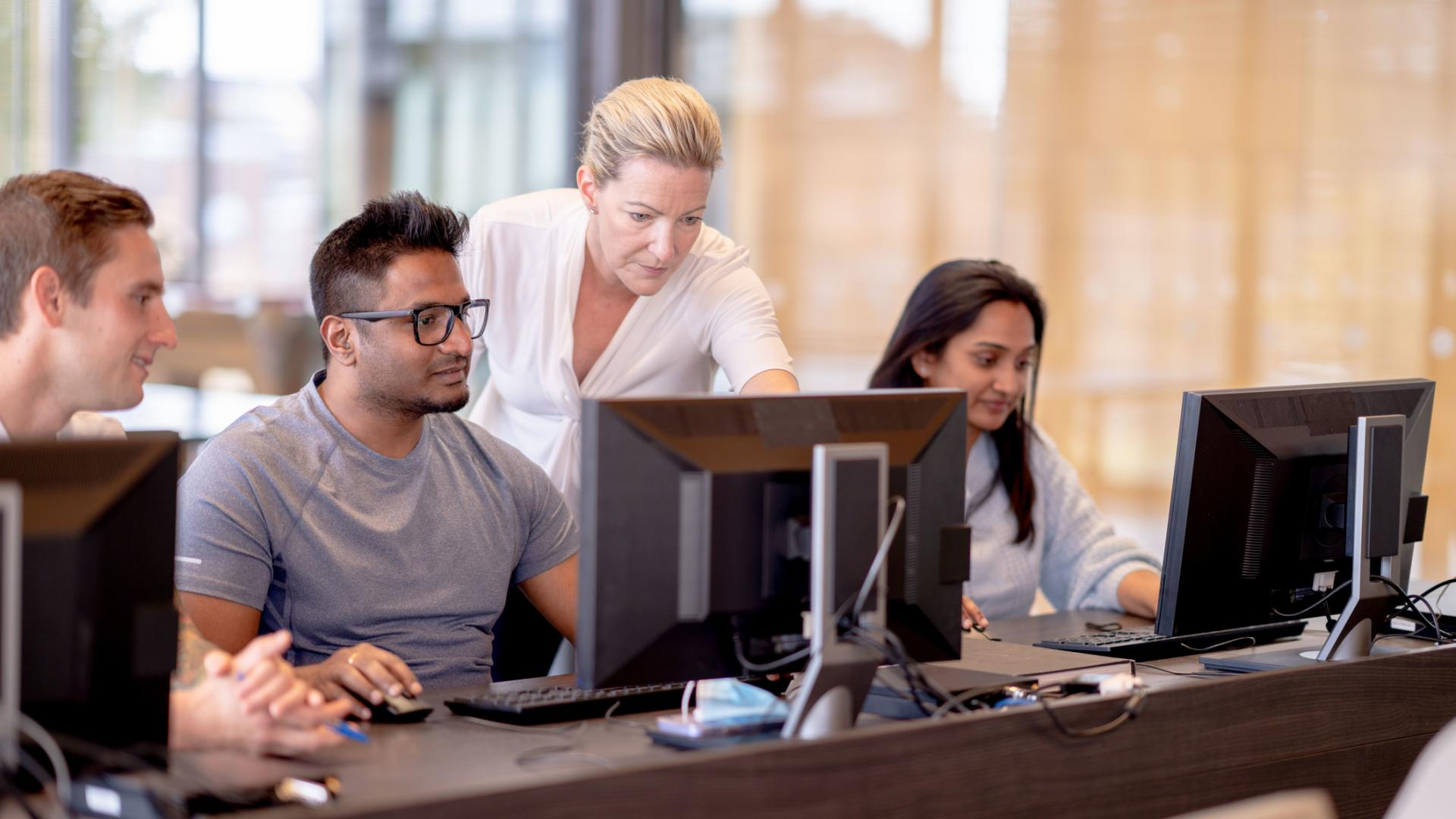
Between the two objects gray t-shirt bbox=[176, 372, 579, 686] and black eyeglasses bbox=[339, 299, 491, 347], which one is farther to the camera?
black eyeglasses bbox=[339, 299, 491, 347]

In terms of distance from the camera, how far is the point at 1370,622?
2.11m

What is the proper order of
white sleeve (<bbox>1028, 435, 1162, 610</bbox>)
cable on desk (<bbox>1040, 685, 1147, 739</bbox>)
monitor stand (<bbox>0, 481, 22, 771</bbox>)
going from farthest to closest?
1. white sleeve (<bbox>1028, 435, 1162, 610</bbox>)
2. cable on desk (<bbox>1040, 685, 1147, 739</bbox>)
3. monitor stand (<bbox>0, 481, 22, 771</bbox>)

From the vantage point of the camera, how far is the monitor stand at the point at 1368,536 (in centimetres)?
206

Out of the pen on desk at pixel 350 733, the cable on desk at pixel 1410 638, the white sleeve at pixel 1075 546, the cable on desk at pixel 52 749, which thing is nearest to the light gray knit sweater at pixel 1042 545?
the white sleeve at pixel 1075 546

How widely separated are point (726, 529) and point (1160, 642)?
97cm

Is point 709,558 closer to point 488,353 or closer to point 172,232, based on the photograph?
point 488,353

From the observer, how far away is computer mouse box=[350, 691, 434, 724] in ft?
5.67

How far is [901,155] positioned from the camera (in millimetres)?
4895

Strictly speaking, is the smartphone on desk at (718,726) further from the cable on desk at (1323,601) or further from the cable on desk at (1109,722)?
the cable on desk at (1323,601)

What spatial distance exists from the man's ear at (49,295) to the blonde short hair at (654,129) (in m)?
0.94

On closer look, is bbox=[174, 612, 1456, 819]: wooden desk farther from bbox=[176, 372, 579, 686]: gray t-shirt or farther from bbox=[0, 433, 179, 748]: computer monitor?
bbox=[176, 372, 579, 686]: gray t-shirt

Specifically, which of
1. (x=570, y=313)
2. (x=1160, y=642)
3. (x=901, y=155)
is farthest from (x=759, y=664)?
(x=901, y=155)

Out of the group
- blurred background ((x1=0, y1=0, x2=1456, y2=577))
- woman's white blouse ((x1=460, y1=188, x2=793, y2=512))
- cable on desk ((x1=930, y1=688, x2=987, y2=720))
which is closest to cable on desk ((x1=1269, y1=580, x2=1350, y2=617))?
cable on desk ((x1=930, y1=688, x2=987, y2=720))

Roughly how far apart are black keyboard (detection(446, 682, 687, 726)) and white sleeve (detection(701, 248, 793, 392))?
86 cm
